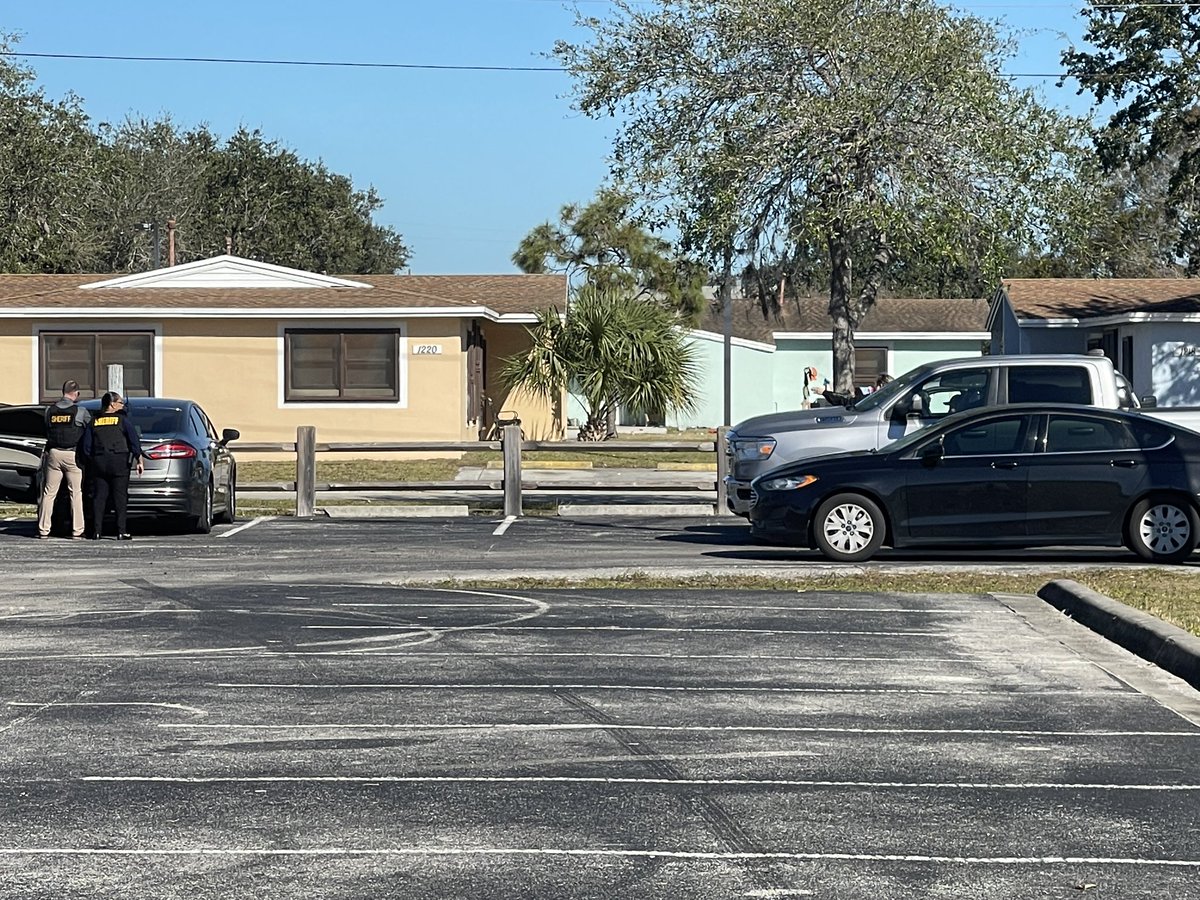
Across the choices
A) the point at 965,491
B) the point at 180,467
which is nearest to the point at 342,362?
the point at 180,467

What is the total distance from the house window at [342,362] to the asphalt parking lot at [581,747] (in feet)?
65.2

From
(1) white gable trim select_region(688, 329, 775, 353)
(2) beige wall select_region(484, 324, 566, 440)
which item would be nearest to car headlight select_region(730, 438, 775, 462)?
(2) beige wall select_region(484, 324, 566, 440)

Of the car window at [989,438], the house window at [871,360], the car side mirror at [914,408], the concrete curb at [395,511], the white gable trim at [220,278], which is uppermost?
the white gable trim at [220,278]

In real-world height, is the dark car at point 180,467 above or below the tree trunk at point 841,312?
below

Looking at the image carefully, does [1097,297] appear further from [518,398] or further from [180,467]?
[180,467]

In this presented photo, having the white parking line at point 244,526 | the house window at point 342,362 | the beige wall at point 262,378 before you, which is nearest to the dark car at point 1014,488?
the white parking line at point 244,526

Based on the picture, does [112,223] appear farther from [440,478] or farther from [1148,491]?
[1148,491]

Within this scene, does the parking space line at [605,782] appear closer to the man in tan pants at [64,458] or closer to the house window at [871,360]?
the man in tan pants at [64,458]

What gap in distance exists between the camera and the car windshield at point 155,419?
19.5m

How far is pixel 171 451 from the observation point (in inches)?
757

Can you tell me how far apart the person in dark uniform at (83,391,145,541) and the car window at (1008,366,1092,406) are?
934 centimetres

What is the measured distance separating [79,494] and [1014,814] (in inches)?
576

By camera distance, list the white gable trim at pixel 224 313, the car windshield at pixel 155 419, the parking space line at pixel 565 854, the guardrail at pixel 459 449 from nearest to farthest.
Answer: the parking space line at pixel 565 854 < the car windshield at pixel 155 419 < the guardrail at pixel 459 449 < the white gable trim at pixel 224 313

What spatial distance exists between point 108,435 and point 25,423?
15.3 feet
